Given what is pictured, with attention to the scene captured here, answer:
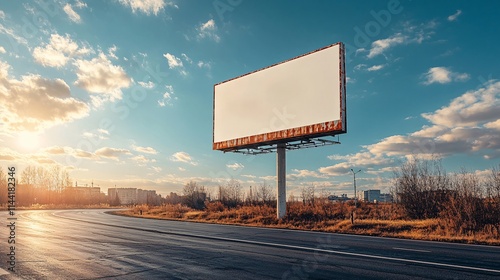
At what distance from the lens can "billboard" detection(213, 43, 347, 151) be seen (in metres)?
23.2

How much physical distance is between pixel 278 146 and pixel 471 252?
1609 cm

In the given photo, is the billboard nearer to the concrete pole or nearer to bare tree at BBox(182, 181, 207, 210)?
the concrete pole

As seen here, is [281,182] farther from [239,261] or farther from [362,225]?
[239,261]

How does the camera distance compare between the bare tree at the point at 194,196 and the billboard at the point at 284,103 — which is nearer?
the billboard at the point at 284,103

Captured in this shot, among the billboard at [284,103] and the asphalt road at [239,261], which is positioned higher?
the billboard at [284,103]

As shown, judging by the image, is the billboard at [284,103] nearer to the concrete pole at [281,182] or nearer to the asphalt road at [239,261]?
the concrete pole at [281,182]

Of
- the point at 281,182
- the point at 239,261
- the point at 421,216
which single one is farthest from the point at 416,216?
the point at 239,261

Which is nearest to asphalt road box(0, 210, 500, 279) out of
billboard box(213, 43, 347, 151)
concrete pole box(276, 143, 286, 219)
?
billboard box(213, 43, 347, 151)

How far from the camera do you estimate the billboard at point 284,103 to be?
914 inches

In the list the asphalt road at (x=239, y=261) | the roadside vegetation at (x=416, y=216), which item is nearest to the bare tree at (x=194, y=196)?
the roadside vegetation at (x=416, y=216)

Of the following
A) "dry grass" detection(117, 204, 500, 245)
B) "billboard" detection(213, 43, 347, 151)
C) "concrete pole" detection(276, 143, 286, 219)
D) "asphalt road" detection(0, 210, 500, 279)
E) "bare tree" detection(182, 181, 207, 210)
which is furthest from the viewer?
"bare tree" detection(182, 181, 207, 210)

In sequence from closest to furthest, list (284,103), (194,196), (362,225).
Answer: (362,225), (284,103), (194,196)

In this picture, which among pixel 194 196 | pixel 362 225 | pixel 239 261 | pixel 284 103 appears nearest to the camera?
pixel 239 261

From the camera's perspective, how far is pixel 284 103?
25922 mm
